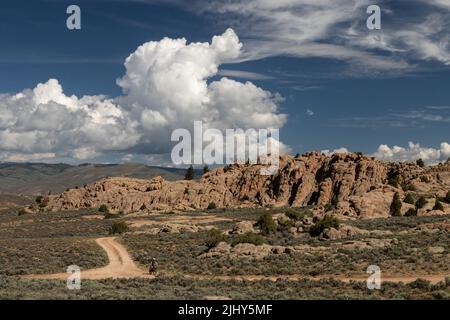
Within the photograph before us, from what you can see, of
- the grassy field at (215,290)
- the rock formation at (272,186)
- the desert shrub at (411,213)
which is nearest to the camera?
the grassy field at (215,290)

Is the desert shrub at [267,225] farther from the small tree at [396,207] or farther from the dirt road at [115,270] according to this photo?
the small tree at [396,207]

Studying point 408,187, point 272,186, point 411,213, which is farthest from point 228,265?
point 272,186

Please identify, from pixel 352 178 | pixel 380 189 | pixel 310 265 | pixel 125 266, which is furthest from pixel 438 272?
pixel 352 178

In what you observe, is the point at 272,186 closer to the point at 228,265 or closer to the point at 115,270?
the point at 228,265

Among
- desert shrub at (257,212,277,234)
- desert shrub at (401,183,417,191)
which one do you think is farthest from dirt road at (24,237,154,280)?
desert shrub at (401,183,417,191)

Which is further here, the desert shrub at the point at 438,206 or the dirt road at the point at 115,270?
the desert shrub at the point at 438,206

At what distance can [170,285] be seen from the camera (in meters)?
32.6

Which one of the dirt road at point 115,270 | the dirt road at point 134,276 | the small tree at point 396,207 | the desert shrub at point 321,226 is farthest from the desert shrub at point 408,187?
the dirt road at point 134,276
